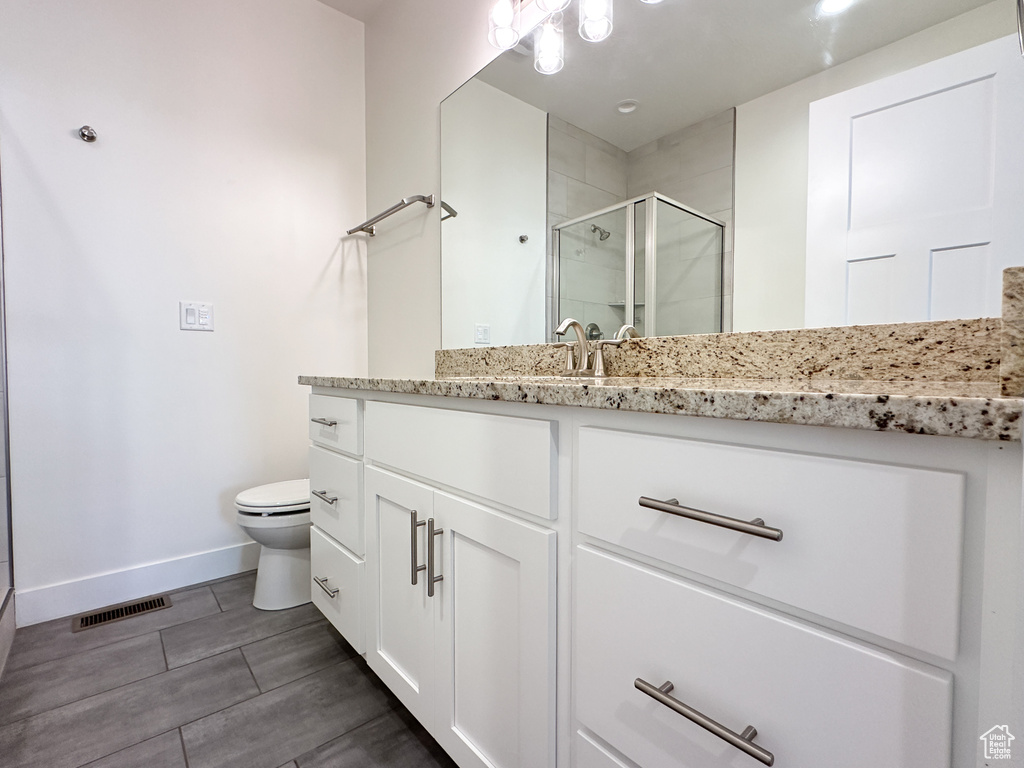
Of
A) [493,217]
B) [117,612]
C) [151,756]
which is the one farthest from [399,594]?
[117,612]

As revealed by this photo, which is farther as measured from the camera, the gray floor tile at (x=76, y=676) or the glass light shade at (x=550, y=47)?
the glass light shade at (x=550, y=47)

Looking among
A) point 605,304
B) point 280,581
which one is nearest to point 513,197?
point 605,304

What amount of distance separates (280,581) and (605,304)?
1522 mm

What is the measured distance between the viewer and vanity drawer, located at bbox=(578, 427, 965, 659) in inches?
15.1

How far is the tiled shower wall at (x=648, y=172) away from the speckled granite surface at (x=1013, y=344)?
2.00ft

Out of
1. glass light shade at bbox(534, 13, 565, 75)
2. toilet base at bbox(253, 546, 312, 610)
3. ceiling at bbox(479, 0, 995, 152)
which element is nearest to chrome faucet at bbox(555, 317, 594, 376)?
ceiling at bbox(479, 0, 995, 152)

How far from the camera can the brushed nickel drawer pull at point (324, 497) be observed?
4.46ft

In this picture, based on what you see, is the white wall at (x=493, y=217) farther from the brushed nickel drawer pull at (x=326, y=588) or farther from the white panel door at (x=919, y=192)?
the brushed nickel drawer pull at (x=326, y=588)

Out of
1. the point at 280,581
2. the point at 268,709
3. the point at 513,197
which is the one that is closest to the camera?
the point at 268,709

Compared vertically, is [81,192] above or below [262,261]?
above

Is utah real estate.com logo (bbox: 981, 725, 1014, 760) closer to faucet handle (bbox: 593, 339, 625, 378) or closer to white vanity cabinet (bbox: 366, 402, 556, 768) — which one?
white vanity cabinet (bbox: 366, 402, 556, 768)

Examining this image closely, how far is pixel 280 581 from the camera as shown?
5.74 ft

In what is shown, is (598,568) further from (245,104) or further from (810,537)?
(245,104)

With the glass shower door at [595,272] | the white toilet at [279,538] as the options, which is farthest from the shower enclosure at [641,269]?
the white toilet at [279,538]
